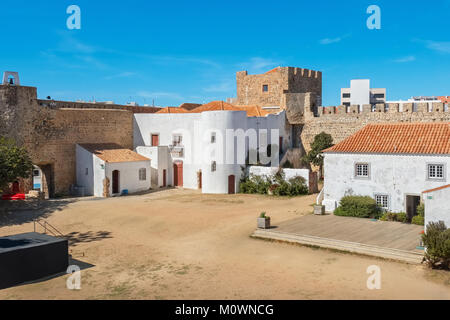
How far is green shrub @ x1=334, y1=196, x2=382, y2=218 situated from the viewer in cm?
1984

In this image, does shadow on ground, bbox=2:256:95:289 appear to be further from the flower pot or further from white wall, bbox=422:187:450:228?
white wall, bbox=422:187:450:228

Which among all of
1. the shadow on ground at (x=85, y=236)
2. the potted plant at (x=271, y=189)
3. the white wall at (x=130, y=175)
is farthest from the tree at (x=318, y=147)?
the shadow on ground at (x=85, y=236)

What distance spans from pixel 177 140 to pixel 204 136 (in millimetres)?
3873

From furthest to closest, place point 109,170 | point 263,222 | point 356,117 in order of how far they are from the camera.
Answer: point 356,117 < point 109,170 < point 263,222

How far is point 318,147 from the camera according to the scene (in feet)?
101

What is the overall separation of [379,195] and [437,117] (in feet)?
35.1

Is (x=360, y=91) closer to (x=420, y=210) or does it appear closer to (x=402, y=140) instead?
(x=402, y=140)

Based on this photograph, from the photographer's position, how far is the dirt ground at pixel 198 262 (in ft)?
39.1

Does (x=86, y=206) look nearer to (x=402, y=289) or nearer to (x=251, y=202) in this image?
(x=251, y=202)

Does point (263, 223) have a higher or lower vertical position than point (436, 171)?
lower

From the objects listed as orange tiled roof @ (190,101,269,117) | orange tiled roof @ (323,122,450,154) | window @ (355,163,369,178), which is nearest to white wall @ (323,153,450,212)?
window @ (355,163,369,178)

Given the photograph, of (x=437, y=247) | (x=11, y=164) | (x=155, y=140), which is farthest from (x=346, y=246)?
(x=155, y=140)

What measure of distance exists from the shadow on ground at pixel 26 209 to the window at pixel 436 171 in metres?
18.9
